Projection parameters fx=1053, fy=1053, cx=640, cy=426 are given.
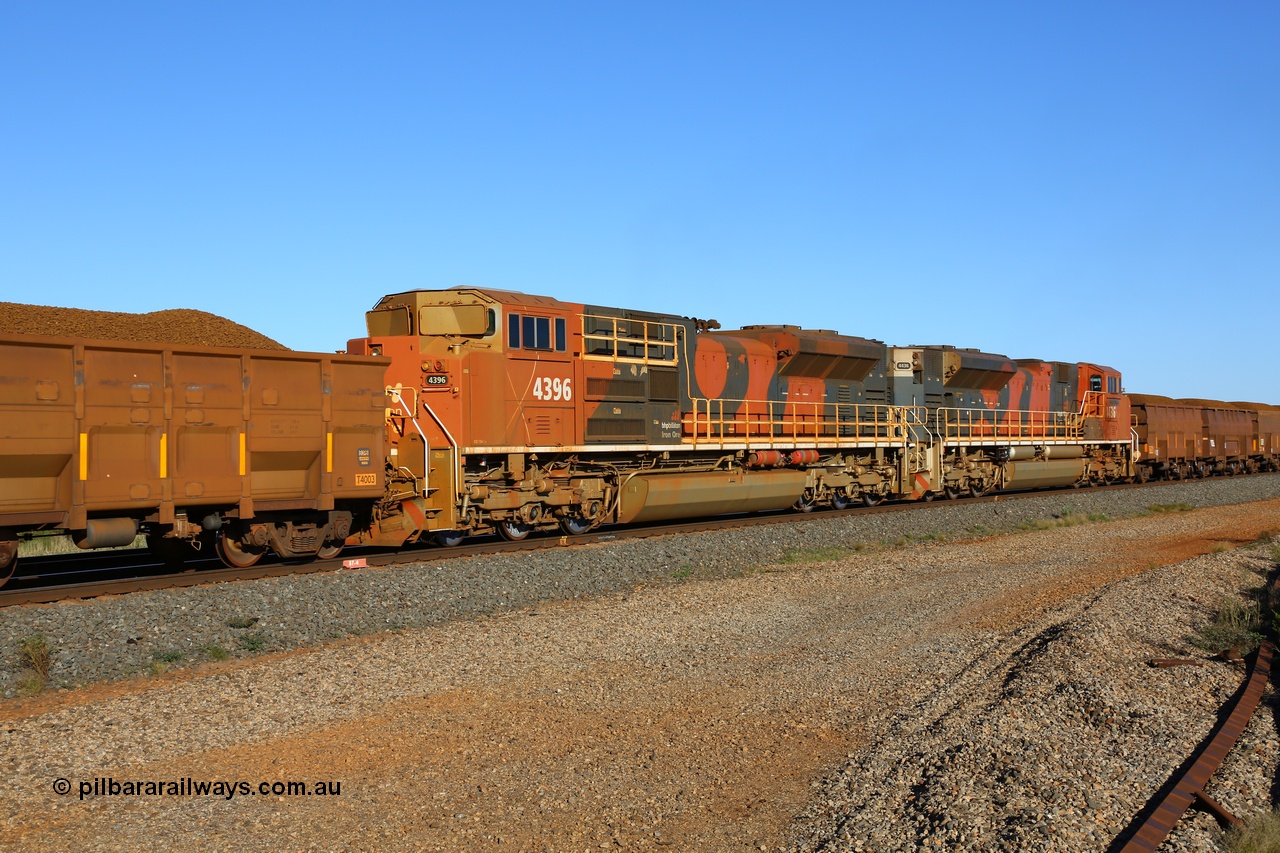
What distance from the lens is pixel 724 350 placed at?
68.7 ft

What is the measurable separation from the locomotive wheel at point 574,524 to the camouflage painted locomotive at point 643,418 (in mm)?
57

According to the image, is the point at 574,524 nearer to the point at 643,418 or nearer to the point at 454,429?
the point at 643,418

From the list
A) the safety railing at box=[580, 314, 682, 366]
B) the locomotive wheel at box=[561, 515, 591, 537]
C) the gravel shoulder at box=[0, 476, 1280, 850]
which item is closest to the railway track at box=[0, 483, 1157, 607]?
the locomotive wheel at box=[561, 515, 591, 537]

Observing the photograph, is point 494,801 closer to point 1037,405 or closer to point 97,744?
point 97,744

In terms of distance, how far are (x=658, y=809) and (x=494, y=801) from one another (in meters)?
0.93

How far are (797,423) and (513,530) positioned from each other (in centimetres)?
803

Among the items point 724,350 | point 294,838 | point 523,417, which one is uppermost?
point 724,350

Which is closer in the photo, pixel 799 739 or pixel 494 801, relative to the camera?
pixel 494 801

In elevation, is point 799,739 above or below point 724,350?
below

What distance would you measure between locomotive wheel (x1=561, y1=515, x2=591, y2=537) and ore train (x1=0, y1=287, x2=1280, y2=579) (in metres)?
0.04

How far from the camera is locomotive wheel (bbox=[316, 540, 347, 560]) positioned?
15.0 metres

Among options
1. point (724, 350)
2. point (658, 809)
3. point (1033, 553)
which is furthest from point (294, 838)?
point (724, 350)

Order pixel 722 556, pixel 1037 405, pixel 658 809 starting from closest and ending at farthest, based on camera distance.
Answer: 1. pixel 658 809
2. pixel 722 556
3. pixel 1037 405

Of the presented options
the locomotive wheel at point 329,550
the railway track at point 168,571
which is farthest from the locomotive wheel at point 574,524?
the locomotive wheel at point 329,550
